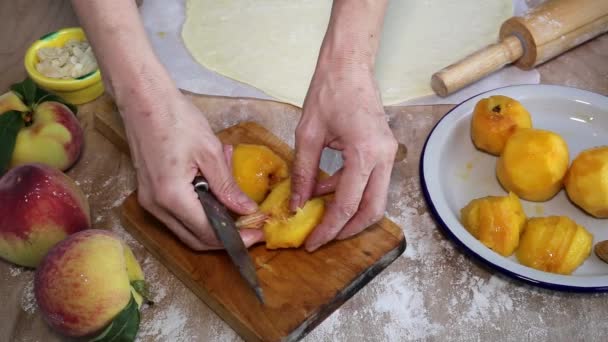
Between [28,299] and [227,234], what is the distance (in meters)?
0.52

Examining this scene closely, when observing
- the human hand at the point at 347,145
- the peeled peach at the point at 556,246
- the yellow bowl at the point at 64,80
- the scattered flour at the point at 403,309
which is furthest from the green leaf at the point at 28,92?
the peeled peach at the point at 556,246

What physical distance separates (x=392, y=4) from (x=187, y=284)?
1284 mm

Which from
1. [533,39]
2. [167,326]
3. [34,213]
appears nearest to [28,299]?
[34,213]

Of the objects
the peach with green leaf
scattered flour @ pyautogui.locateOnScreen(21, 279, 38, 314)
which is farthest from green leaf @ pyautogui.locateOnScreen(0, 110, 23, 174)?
scattered flour @ pyautogui.locateOnScreen(21, 279, 38, 314)

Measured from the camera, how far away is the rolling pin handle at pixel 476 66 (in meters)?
1.63

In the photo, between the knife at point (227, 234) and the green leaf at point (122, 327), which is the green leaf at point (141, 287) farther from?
the knife at point (227, 234)

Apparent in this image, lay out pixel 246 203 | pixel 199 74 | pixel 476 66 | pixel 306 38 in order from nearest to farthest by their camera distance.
A: 1. pixel 246 203
2. pixel 476 66
3. pixel 199 74
4. pixel 306 38

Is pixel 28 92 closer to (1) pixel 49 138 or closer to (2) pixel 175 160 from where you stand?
(1) pixel 49 138

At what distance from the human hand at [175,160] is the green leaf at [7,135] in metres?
0.40

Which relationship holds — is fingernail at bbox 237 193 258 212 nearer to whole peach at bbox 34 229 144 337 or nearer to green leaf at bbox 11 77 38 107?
whole peach at bbox 34 229 144 337

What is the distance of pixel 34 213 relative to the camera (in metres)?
1.19

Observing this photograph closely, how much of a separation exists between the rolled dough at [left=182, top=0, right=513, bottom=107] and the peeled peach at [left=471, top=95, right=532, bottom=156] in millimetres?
290

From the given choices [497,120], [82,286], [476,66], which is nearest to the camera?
[82,286]

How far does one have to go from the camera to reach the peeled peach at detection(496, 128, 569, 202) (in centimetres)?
130
